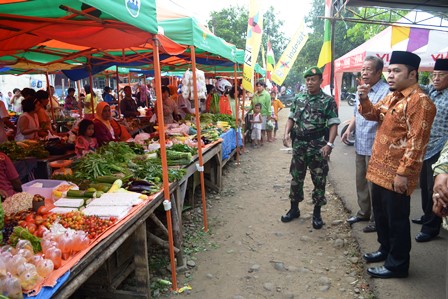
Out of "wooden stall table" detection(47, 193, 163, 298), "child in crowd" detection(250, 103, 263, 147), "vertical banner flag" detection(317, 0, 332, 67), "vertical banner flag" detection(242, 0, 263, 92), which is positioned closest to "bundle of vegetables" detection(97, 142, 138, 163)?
"wooden stall table" detection(47, 193, 163, 298)

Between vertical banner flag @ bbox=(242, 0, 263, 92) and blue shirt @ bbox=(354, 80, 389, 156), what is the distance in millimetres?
3974

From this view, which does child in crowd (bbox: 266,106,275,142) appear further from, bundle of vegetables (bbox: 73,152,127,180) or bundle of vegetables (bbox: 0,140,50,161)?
bundle of vegetables (bbox: 73,152,127,180)

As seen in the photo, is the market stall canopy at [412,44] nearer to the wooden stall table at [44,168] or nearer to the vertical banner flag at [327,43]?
the vertical banner flag at [327,43]

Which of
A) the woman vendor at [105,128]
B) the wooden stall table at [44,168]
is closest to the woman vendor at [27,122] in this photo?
the woman vendor at [105,128]

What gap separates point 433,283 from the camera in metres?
3.14

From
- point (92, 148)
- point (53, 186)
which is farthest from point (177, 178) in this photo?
point (92, 148)

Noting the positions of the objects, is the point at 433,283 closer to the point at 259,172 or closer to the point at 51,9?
the point at 51,9

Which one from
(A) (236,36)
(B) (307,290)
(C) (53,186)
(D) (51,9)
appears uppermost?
(A) (236,36)

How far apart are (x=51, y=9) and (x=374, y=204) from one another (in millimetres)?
3631

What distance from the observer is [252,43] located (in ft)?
26.8

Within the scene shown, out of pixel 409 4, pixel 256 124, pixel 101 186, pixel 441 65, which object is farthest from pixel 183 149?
pixel 256 124

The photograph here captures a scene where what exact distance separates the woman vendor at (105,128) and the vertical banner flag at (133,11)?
292 centimetres

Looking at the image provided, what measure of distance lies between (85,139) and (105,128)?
1.70 ft

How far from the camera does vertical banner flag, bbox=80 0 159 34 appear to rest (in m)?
2.30
